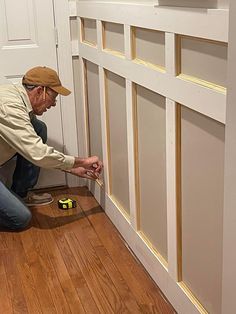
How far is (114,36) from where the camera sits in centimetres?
247

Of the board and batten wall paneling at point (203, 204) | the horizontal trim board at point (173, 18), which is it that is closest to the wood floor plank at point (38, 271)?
the board and batten wall paneling at point (203, 204)

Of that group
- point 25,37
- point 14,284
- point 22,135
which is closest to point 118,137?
point 22,135

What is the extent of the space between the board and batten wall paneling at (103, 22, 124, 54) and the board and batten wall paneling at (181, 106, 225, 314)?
728mm

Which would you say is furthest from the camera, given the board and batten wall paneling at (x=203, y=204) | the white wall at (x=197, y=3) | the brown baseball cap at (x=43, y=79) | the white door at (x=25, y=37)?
the white door at (x=25, y=37)

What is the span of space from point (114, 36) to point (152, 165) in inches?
27.5

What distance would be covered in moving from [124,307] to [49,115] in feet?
5.13

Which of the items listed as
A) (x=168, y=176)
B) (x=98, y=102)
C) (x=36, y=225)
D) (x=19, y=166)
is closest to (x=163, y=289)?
(x=168, y=176)

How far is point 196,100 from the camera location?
1.64 m

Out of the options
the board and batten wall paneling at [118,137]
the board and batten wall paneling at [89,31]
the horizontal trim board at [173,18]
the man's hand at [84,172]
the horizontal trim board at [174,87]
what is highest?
the horizontal trim board at [173,18]

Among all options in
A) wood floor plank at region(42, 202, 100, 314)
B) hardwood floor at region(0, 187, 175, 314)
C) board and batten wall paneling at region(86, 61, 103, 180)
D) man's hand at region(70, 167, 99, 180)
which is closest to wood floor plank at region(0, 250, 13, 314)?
hardwood floor at region(0, 187, 175, 314)

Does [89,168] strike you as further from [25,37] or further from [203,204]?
[203,204]

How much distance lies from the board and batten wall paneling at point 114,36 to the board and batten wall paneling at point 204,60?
0.69 metres

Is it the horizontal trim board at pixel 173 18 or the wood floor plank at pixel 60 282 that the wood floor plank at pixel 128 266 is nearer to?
the wood floor plank at pixel 60 282

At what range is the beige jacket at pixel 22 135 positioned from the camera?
8.51 feet
